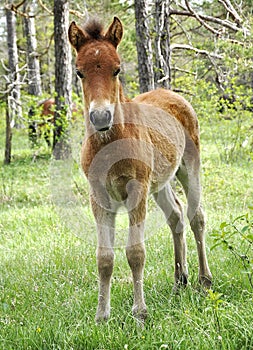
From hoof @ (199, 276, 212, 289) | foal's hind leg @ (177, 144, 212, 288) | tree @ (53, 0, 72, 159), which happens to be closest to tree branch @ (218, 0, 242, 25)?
foal's hind leg @ (177, 144, 212, 288)

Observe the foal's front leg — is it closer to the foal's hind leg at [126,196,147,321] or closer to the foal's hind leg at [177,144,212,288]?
the foal's hind leg at [126,196,147,321]

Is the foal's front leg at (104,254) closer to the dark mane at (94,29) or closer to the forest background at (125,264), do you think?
the forest background at (125,264)

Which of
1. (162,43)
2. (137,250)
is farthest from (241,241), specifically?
(162,43)

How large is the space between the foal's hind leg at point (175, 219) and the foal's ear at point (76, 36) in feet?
5.66

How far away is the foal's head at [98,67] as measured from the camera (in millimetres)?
3010

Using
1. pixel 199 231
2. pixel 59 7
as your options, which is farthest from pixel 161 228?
pixel 59 7

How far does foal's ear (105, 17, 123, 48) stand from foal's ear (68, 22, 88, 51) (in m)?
0.17

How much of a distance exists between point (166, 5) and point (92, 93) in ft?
14.3

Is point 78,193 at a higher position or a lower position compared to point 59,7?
lower

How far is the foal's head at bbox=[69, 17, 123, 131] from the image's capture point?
9.87ft

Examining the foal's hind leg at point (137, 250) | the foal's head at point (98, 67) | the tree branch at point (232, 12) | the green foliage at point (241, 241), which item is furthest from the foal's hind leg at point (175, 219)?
the tree branch at point (232, 12)

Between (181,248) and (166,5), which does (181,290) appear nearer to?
(181,248)

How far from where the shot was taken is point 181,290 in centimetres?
384

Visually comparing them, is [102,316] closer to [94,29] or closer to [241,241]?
[241,241]
